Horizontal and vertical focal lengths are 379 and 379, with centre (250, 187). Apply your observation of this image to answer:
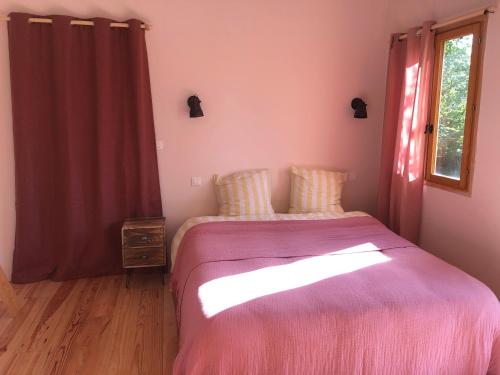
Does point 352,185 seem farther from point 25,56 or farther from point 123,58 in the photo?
point 25,56

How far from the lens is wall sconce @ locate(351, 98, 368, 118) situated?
349cm

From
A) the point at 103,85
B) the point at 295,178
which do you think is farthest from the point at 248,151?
the point at 103,85

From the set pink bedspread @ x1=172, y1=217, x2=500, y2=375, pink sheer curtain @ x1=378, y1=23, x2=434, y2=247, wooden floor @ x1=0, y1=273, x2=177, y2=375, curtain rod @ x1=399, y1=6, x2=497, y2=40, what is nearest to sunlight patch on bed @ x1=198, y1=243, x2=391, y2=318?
pink bedspread @ x1=172, y1=217, x2=500, y2=375

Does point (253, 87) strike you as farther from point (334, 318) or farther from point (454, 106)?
point (334, 318)

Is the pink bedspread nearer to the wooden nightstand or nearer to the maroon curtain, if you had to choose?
the wooden nightstand

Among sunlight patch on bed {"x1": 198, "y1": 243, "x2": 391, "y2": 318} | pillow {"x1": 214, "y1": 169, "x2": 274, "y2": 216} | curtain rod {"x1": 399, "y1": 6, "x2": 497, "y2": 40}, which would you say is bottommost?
sunlight patch on bed {"x1": 198, "y1": 243, "x2": 391, "y2": 318}

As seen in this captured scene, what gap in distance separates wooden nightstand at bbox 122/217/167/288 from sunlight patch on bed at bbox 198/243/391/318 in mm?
1167

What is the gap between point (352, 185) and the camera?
374cm

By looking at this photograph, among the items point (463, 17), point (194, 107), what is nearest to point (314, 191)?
point (194, 107)

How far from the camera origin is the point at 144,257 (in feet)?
10.0

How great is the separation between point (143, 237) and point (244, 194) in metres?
0.91

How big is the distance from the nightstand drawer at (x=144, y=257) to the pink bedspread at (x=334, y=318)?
0.83 metres

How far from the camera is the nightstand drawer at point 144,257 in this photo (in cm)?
303

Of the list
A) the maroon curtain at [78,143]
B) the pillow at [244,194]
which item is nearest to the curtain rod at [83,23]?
the maroon curtain at [78,143]
